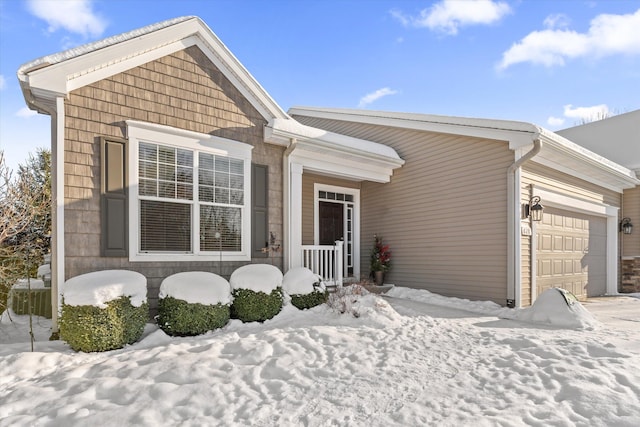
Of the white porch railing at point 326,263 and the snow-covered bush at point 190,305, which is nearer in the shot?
the snow-covered bush at point 190,305

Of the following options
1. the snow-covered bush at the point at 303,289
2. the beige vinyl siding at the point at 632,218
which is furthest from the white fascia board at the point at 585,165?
the snow-covered bush at the point at 303,289

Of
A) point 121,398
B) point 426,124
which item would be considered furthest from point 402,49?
point 121,398

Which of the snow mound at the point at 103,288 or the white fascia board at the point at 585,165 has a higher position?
the white fascia board at the point at 585,165

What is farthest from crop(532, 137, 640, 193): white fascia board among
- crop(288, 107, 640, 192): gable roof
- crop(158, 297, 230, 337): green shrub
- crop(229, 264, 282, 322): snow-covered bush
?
crop(158, 297, 230, 337): green shrub

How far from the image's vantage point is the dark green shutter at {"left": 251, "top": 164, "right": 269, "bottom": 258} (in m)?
6.07

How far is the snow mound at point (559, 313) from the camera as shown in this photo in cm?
521

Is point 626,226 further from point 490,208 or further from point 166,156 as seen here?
point 166,156

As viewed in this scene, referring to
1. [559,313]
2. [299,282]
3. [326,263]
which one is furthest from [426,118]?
[299,282]

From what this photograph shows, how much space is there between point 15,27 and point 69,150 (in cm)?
270

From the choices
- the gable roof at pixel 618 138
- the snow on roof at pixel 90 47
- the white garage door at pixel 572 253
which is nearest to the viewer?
the snow on roof at pixel 90 47

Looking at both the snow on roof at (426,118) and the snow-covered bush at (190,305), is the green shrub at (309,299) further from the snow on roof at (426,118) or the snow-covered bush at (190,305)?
the snow on roof at (426,118)

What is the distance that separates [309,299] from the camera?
5.73 metres

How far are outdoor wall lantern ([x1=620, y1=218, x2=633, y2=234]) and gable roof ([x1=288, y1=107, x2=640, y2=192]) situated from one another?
90 cm

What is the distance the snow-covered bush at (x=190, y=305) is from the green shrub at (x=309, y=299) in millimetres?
1190
